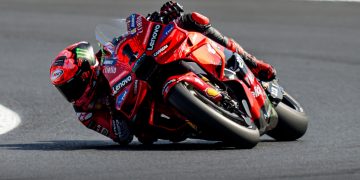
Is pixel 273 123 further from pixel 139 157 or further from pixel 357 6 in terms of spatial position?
pixel 357 6

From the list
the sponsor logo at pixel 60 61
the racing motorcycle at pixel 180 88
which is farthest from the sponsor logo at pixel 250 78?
the sponsor logo at pixel 60 61

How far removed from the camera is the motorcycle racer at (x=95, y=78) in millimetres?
8234

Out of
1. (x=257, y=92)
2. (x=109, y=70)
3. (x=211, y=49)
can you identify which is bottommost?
(x=257, y=92)

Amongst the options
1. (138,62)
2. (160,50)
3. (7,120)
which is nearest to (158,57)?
(160,50)

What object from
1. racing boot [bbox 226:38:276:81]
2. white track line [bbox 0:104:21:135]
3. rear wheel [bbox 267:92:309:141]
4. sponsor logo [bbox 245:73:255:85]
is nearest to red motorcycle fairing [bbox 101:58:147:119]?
sponsor logo [bbox 245:73:255:85]

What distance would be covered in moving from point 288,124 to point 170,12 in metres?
1.46

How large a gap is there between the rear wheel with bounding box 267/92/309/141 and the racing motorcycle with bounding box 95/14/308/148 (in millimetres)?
344

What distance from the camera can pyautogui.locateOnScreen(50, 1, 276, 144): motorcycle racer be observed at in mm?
8234

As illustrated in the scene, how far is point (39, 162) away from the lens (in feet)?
23.7

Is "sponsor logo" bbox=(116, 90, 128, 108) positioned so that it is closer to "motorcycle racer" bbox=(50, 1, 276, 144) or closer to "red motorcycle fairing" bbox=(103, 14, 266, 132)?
"red motorcycle fairing" bbox=(103, 14, 266, 132)

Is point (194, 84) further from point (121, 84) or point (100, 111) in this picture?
point (100, 111)

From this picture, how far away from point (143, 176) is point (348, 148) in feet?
6.85

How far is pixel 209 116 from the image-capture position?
24.8ft

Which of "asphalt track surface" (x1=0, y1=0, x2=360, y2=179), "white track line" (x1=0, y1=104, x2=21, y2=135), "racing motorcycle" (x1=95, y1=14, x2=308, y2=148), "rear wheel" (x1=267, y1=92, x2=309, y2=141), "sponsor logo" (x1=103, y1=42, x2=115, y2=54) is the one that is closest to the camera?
"asphalt track surface" (x1=0, y1=0, x2=360, y2=179)
